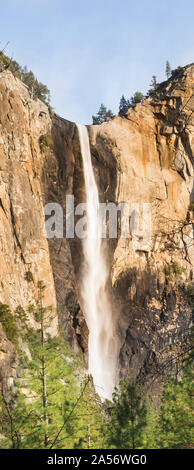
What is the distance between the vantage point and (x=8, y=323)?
18.5m

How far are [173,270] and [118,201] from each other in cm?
739

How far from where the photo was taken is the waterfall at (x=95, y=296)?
27.3m

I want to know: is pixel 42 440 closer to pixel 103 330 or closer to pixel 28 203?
pixel 28 203

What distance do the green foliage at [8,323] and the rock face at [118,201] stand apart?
938 mm

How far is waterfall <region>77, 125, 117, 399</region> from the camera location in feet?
89.5

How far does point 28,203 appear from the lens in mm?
23859

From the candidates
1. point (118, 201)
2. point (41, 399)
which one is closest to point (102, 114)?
point (118, 201)

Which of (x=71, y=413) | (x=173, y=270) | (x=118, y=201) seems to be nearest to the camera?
(x=71, y=413)

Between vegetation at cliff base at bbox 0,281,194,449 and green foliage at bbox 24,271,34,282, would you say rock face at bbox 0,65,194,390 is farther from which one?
vegetation at cliff base at bbox 0,281,194,449

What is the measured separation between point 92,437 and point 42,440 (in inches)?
72.7

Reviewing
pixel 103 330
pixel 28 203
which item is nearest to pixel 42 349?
pixel 28 203

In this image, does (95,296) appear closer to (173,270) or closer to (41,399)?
(173,270)

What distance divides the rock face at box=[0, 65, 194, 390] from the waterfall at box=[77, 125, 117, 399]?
1.95ft

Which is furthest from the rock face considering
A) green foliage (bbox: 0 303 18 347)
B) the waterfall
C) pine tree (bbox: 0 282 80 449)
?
pine tree (bbox: 0 282 80 449)
